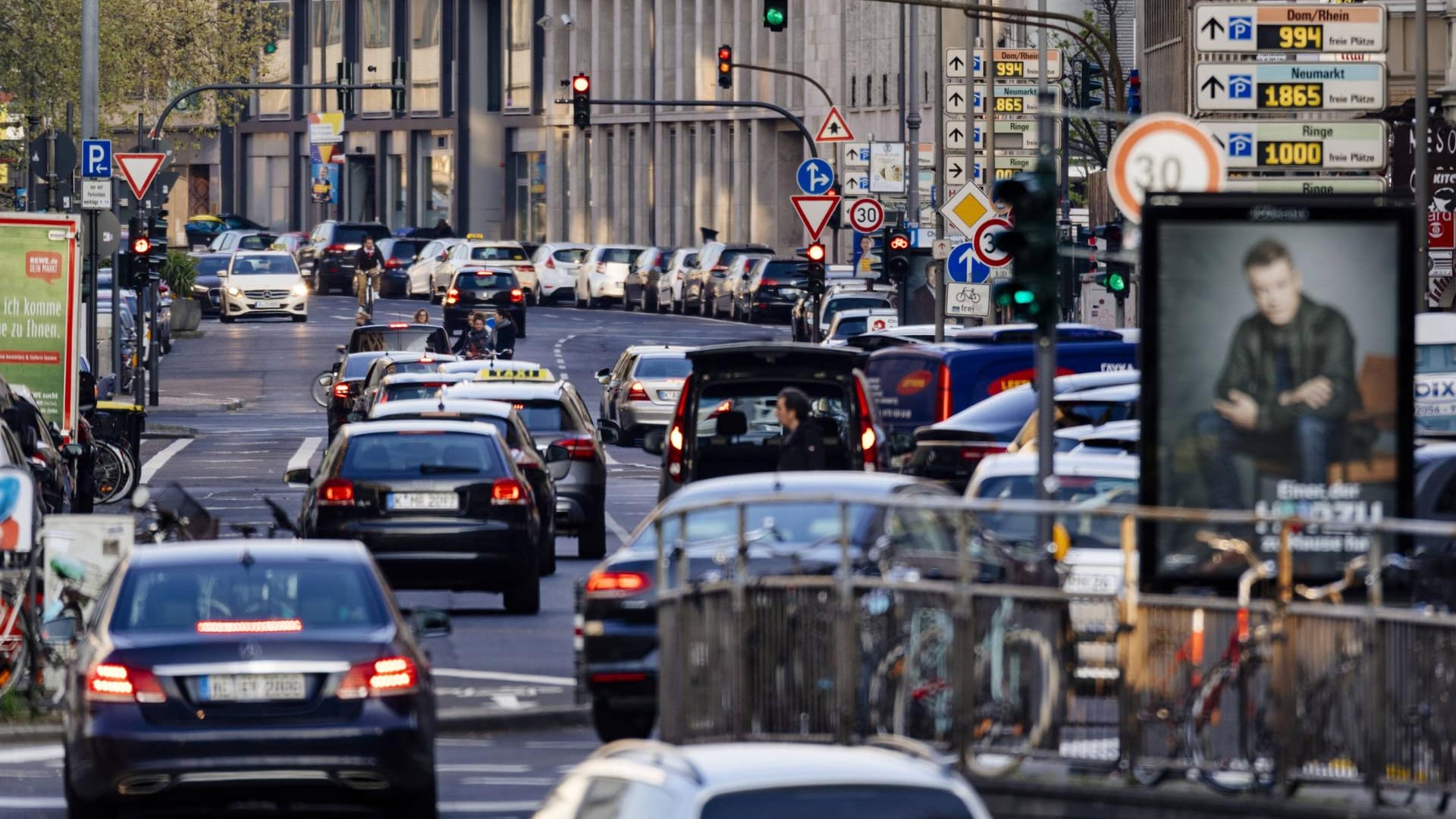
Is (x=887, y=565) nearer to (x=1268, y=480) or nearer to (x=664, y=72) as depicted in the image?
(x=1268, y=480)

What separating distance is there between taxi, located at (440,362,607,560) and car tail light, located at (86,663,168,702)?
13785mm

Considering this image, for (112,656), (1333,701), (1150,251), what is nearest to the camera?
(1333,701)

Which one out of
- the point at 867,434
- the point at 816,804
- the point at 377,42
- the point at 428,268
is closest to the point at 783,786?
the point at 816,804

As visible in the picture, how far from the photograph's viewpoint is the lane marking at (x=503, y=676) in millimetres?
18547

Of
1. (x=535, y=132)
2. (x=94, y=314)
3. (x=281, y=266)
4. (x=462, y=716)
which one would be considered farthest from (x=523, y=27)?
(x=462, y=716)

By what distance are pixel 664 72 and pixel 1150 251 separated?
90.2 meters

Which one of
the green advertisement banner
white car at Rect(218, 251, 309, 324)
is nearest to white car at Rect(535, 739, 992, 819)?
the green advertisement banner

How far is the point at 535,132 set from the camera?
364 ft

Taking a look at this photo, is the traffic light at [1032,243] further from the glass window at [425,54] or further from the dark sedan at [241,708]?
the glass window at [425,54]

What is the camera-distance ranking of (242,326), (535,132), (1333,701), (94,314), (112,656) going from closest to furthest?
(1333,701)
(112,656)
(94,314)
(242,326)
(535,132)

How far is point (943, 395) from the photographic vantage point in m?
29.2

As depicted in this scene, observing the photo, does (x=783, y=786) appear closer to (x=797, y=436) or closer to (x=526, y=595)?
(x=797, y=436)

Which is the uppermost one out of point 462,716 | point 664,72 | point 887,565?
point 664,72

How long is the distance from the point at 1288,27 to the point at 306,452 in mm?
21696
